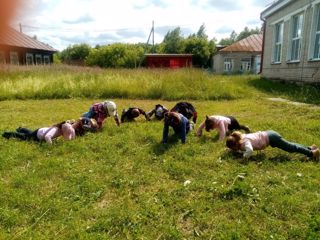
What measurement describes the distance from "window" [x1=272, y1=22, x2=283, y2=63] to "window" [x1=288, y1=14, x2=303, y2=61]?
1.65m

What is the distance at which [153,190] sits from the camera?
10.8 feet

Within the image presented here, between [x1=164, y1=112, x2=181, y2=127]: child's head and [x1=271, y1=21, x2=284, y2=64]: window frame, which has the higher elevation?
[x1=271, y1=21, x2=284, y2=64]: window frame

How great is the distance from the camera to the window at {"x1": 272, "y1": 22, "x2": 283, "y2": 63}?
50.5 ft

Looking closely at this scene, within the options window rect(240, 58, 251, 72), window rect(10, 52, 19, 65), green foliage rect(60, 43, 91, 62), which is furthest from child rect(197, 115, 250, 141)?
window rect(240, 58, 251, 72)

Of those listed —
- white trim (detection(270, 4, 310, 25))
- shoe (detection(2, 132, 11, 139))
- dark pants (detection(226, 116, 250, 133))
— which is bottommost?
shoe (detection(2, 132, 11, 139))

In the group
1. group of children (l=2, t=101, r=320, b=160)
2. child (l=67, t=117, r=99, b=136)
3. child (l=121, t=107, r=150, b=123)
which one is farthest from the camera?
child (l=121, t=107, r=150, b=123)

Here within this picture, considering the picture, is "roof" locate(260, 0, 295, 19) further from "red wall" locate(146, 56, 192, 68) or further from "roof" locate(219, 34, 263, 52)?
"roof" locate(219, 34, 263, 52)

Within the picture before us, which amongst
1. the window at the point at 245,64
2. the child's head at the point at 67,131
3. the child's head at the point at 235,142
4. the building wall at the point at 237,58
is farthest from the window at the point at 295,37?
the window at the point at 245,64

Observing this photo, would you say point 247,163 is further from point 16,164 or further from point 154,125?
point 16,164

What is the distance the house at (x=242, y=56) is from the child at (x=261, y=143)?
1329 inches

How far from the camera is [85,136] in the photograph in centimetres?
523

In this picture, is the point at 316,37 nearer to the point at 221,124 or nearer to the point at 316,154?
the point at 221,124

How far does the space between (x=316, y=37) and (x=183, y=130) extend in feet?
28.9

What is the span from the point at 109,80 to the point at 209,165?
9.37 metres
